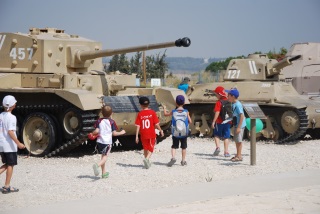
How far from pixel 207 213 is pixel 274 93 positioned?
35.7ft

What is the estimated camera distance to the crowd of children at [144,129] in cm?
920

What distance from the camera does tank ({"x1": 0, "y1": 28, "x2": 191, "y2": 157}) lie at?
13.7 meters

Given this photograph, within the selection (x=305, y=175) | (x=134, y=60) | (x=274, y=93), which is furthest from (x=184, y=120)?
(x=134, y=60)

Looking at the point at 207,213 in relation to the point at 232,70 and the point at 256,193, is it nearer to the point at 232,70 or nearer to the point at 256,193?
the point at 256,193

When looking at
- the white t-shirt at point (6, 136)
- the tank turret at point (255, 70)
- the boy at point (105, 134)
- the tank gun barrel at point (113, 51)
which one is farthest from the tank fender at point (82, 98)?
the tank turret at point (255, 70)

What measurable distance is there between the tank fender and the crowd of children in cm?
120

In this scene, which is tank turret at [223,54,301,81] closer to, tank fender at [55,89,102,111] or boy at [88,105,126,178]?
tank fender at [55,89,102,111]

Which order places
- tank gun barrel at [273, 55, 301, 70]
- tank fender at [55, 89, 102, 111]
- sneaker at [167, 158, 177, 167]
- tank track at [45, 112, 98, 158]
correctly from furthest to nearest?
tank gun barrel at [273, 55, 301, 70]
tank track at [45, 112, 98, 158]
tank fender at [55, 89, 102, 111]
sneaker at [167, 158, 177, 167]

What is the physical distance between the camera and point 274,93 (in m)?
18.0

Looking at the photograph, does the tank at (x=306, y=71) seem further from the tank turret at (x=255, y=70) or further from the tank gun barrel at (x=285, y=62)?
the tank gun barrel at (x=285, y=62)

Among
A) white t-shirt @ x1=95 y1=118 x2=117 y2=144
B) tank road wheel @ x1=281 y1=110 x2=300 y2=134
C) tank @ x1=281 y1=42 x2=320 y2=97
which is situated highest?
tank @ x1=281 y1=42 x2=320 y2=97

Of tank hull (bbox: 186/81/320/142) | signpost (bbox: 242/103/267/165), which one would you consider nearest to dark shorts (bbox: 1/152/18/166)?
signpost (bbox: 242/103/267/165)

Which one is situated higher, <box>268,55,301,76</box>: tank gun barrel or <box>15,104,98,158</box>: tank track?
<box>268,55,301,76</box>: tank gun barrel

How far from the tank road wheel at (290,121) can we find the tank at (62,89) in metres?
3.64
